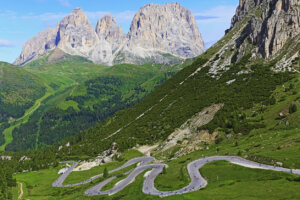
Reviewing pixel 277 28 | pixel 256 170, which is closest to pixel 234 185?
pixel 256 170

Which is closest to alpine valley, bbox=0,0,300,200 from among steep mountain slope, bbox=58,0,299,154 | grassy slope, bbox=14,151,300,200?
grassy slope, bbox=14,151,300,200

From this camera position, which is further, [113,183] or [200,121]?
[200,121]

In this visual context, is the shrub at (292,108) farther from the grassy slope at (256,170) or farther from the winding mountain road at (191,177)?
the winding mountain road at (191,177)

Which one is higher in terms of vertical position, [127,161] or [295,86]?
[295,86]

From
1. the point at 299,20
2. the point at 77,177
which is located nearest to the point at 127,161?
the point at 77,177

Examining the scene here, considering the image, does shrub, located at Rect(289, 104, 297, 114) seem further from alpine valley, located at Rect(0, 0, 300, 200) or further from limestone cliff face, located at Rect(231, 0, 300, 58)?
limestone cliff face, located at Rect(231, 0, 300, 58)

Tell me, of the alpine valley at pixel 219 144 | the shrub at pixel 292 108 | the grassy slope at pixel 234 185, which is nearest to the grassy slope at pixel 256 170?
the grassy slope at pixel 234 185

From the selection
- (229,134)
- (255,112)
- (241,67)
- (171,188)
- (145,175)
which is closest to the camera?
(171,188)

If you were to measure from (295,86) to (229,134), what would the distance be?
45117 millimetres

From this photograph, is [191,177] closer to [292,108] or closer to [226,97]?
[292,108]

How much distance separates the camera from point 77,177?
14450 centimetres

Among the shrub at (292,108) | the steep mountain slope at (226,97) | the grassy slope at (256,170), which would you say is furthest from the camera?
the steep mountain slope at (226,97)

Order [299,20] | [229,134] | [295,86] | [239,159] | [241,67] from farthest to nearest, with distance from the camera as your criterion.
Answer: [241,67]
[299,20]
[295,86]
[229,134]
[239,159]

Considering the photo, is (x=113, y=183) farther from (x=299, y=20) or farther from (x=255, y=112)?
(x=299, y=20)
